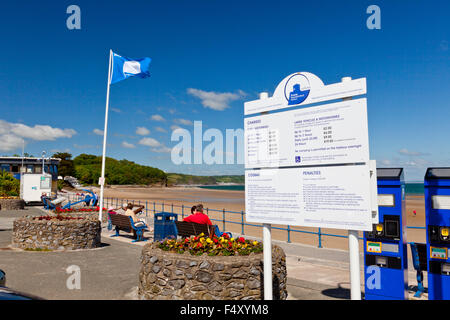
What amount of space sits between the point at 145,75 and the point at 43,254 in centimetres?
936

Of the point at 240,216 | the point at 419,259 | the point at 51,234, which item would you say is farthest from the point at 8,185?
the point at 419,259

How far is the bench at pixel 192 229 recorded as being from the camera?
374 inches

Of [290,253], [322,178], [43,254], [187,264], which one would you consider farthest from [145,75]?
[322,178]

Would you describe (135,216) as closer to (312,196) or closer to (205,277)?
(205,277)

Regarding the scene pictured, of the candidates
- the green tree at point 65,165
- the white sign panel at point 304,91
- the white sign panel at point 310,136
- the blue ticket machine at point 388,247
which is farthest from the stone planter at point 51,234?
the green tree at point 65,165

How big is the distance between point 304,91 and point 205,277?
2.94 m

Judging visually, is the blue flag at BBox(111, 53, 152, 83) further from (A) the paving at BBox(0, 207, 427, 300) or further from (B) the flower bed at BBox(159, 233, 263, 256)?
(B) the flower bed at BBox(159, 233, 263, 256)

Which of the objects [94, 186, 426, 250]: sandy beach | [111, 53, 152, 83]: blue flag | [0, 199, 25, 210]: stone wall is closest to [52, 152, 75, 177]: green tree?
[94, 186, 426, 250]: sandy beach

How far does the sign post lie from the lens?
366cm

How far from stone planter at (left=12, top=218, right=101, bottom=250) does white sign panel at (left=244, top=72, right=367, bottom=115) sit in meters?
8.23

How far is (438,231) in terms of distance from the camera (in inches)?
204

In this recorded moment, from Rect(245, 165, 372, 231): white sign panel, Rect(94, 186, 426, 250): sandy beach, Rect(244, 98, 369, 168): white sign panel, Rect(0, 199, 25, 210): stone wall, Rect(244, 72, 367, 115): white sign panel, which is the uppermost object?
Rect(244, 72, 367, 115): white sign panel

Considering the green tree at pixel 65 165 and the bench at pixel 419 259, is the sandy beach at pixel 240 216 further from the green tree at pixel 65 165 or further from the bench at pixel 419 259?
the green tree at pixel 65 165
